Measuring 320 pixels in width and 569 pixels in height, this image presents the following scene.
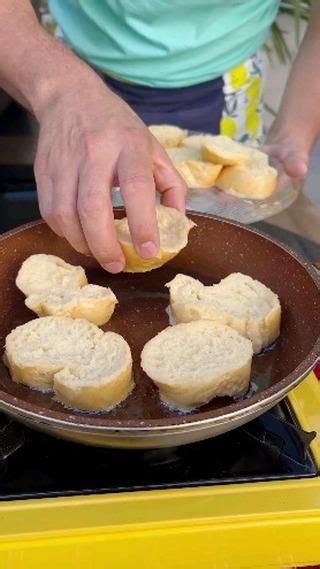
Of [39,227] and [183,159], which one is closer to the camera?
[39,227]

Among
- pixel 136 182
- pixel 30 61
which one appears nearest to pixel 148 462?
pixel 136 182

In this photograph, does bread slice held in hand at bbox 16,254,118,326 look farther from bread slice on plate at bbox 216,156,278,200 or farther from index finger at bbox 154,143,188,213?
bread slice on plate at bbox 216,156,278,200

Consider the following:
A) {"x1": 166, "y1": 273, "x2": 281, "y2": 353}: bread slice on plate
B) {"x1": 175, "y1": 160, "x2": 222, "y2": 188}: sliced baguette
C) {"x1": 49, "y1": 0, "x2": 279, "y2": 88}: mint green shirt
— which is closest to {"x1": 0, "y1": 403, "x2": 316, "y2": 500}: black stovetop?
{"x1": 166, "y1": 273, "x2": 281, "y2": 353}: bread slice on plate

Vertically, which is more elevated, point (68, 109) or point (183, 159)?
point (68, 109)

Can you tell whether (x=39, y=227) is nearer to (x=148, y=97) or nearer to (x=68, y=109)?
(x=68, y=109)

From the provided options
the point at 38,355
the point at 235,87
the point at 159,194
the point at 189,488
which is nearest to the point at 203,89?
the point at 235,87

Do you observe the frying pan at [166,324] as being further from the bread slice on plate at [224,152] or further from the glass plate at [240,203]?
the bread slice on plate at [224,152]

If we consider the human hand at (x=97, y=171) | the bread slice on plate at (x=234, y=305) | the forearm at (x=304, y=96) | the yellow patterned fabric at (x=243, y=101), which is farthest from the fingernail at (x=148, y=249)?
the yellow patterned fabric at (x=243, y=101)
